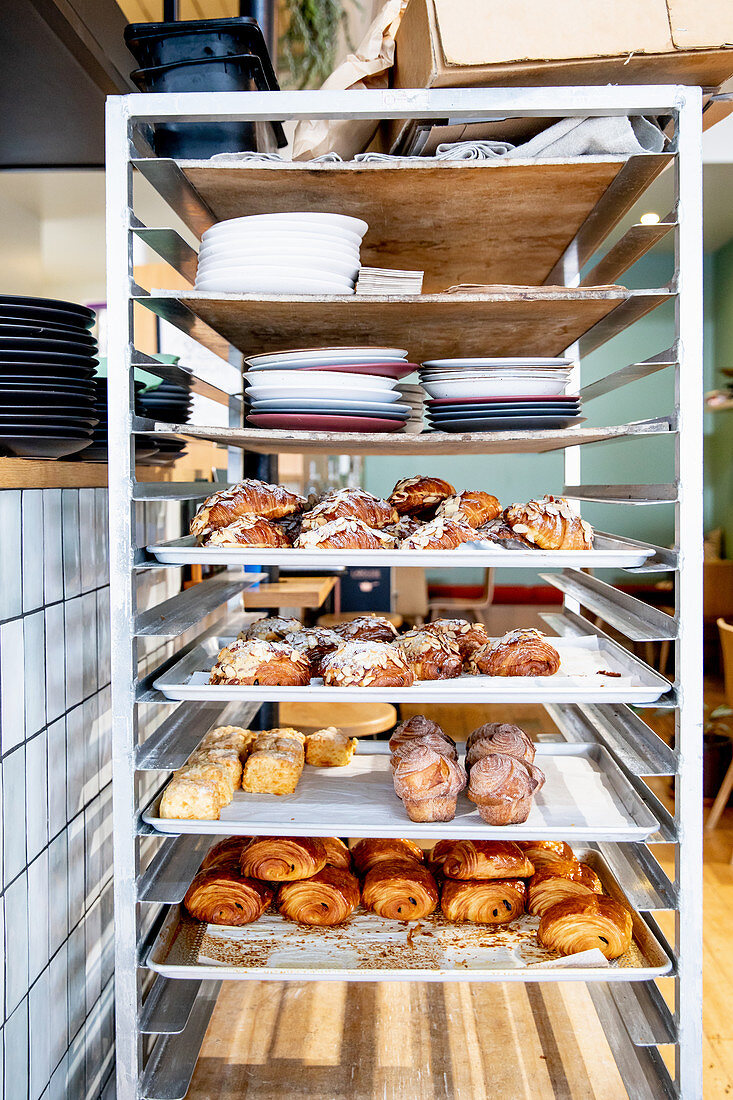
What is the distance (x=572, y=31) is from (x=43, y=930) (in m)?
1.49

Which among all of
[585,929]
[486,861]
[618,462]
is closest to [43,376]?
[486,861]

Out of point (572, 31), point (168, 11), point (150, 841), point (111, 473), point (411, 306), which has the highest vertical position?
point (168, 11)

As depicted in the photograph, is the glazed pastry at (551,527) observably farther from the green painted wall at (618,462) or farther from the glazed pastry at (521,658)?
the green painted wall at (618,462)

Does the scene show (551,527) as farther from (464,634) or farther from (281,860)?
(281,860)

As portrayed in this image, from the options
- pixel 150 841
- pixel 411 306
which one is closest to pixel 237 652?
pixel 411 306

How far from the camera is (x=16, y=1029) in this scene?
1131 mm


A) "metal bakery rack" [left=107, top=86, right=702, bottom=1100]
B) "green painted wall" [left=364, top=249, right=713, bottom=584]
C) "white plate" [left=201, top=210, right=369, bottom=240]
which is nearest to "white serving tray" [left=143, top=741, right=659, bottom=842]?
"metal bakery rack" [left=107, top=86, right=702, bottom=1100]

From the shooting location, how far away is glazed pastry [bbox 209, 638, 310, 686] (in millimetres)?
1264

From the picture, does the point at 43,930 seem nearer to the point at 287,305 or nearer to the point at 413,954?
the point at 413,954

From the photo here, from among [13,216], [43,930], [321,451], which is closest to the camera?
[43,930]

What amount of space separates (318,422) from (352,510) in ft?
0.53

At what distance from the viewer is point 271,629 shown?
5.09 ft

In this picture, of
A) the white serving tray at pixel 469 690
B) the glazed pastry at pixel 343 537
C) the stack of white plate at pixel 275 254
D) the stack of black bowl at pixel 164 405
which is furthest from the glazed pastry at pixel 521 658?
the stack of black bowl at pixel 164 405

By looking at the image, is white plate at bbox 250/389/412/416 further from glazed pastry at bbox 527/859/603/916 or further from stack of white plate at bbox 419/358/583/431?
glazed pastry at bbox 527/859/603/916
